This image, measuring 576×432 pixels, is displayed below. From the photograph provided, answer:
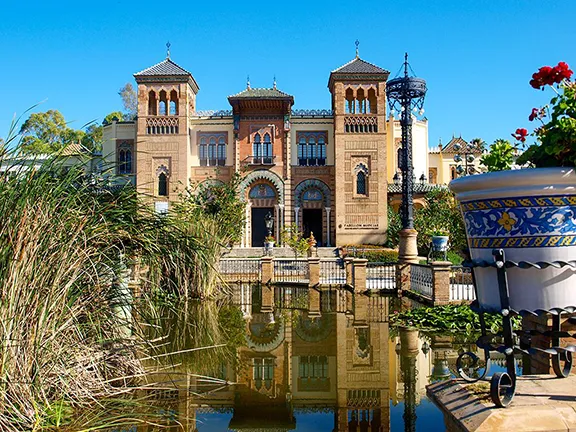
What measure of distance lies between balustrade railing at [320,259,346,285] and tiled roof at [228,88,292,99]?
16008 millimetres

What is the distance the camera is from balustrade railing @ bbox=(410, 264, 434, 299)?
10.8m

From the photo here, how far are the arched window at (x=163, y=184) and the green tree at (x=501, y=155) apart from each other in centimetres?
2986

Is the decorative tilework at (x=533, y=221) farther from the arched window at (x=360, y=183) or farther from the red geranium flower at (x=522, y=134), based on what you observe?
the arched window at (x=360, y=183)

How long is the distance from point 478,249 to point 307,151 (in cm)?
3016

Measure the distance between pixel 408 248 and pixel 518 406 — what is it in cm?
1139

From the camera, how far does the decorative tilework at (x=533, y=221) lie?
240 centimetres

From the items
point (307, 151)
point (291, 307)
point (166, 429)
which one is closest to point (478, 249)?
point (166, 429)

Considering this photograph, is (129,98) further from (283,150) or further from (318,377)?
(318,377)

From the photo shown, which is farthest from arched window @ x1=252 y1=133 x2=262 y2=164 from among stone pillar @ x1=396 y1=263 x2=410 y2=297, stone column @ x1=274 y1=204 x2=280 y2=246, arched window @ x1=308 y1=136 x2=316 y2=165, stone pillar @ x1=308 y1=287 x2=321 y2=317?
stone pillar @ x1=396 y1=263 x2=410 y2=297

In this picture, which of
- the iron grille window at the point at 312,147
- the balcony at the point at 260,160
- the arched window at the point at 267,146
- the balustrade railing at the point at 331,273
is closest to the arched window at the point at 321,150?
the iron grille window at the point at 312,147

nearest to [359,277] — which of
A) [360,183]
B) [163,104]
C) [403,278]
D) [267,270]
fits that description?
[403,278]

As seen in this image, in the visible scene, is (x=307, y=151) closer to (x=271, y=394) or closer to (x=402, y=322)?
(x=402, y=322)

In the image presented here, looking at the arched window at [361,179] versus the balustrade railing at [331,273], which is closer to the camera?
the balustrade railing at [331,273]

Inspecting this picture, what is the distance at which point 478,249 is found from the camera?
2617mm
